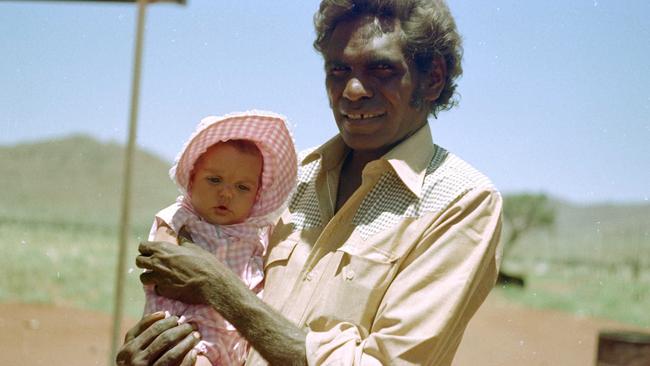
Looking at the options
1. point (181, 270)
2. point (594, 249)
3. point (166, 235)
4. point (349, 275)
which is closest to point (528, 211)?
point (594, 249)

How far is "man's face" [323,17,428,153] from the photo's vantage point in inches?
107

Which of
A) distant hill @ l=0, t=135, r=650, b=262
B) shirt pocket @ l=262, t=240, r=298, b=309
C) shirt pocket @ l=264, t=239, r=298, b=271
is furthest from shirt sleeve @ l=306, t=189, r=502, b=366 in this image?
distant hill @ l=0, t=135, r=650, b=262

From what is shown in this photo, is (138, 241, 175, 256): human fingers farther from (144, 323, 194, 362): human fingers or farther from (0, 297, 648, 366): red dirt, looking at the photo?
(0, 297, 648, 366): red dirt

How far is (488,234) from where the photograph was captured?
2365 millimetres

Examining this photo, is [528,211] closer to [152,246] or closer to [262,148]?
[262,148]

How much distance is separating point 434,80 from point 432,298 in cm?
98

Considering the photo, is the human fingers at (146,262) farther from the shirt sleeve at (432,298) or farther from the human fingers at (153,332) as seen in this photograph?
the shirt sleeve at (432,298)

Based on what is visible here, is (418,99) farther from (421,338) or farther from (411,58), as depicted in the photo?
(421,338)

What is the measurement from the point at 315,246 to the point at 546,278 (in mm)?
22981

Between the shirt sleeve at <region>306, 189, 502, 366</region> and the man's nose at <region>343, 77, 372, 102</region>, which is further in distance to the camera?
the man's nose at <region>343, 77, 372, 102</region>

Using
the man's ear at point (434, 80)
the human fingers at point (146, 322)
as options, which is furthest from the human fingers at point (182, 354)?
the man's ear at point (434, 80)

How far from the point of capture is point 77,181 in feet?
150

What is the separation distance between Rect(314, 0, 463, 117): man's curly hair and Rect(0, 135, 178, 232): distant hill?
113 ft

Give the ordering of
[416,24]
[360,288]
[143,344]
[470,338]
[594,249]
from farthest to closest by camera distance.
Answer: [594,249] < [470,338] < [416,24] < [143,344] < [360,288]
